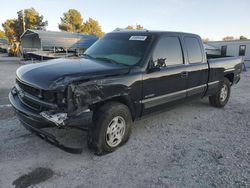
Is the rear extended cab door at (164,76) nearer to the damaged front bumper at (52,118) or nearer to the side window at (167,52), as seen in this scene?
the side window at (167,52)

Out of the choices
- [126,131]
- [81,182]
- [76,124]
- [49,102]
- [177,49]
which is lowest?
[81,182]

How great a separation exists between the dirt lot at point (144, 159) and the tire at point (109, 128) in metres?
0.17

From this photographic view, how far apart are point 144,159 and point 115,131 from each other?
24.4 inches

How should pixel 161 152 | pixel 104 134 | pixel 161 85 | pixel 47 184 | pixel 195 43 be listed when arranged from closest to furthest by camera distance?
pixel 47 184
pixel 104 134
pixel 161 152
pixel 161 85
pixel 195 43

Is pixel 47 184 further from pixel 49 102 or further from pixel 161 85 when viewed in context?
pixel 161 85

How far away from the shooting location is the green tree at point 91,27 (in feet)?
169

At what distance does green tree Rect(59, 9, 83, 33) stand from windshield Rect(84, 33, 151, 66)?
47.1 metres

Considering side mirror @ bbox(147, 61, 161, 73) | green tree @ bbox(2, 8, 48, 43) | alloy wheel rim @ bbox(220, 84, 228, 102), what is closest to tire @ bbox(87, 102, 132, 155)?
side mirror @ bbox(147, 61, 161, 73)

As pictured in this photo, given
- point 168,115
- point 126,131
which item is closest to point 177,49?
point 168,115

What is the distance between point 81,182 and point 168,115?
10.5 ft

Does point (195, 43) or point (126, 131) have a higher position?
point (195, 43)

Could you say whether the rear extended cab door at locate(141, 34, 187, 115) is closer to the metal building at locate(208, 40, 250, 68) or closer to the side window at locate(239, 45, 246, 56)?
the metal building at locate(208, 40, 250, 68)

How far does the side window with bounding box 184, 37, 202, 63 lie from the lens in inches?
202

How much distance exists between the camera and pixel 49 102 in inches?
125
